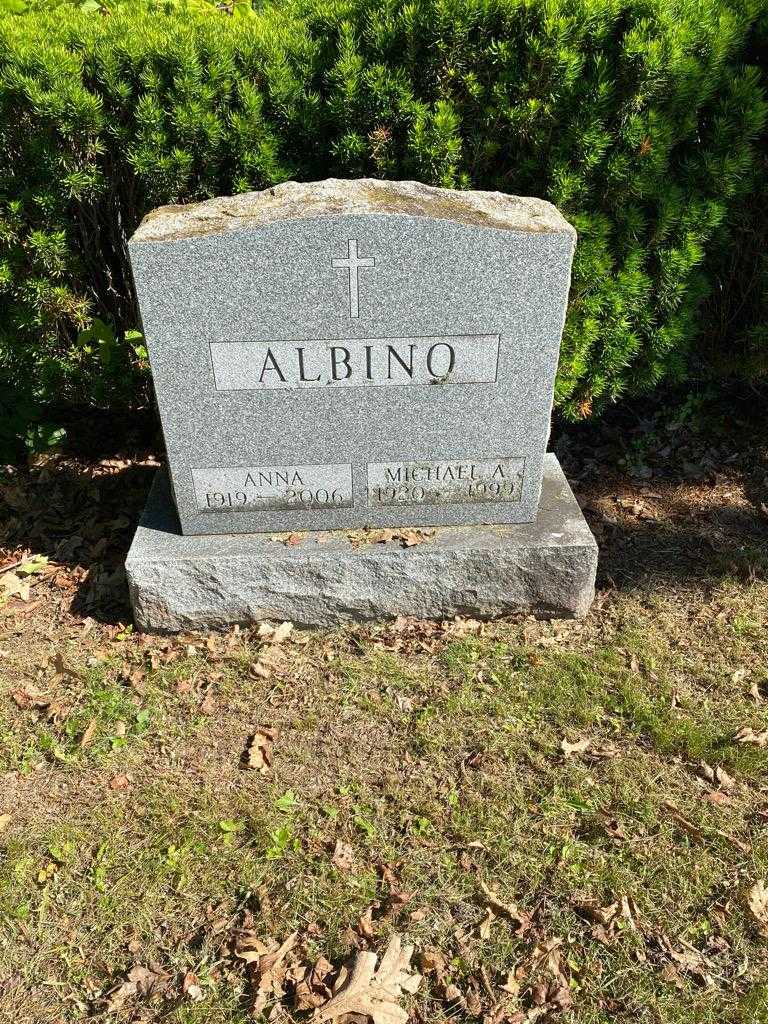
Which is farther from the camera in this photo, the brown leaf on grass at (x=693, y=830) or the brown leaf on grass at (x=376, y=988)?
the brown leaf on grass at (x=693, y=830)

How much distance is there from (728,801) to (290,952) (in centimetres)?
152

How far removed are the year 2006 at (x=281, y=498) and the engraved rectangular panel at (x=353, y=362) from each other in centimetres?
45

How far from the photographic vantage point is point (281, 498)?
11.4 feet

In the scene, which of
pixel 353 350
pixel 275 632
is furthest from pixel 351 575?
pixel 353 350

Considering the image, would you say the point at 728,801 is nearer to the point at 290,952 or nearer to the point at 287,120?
the point at 290,952

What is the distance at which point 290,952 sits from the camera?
94.6 inches

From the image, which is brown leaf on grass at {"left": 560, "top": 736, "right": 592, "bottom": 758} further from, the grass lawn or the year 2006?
the year 2006

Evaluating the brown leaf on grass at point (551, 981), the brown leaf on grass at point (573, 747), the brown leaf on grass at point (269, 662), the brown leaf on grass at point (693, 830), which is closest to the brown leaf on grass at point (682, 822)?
the brown leaf on grass at point (693, 830)

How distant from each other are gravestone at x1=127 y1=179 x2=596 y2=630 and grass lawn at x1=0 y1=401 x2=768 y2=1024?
0.29 m

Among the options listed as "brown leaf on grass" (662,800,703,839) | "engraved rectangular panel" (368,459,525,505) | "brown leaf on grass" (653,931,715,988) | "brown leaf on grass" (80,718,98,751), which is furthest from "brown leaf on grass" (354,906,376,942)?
"engraved rectangular panel" (368,459,525,505)

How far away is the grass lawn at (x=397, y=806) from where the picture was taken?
7.78 ft

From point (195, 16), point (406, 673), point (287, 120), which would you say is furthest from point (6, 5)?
point (406, 673)

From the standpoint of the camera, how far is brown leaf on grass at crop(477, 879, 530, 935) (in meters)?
2.47

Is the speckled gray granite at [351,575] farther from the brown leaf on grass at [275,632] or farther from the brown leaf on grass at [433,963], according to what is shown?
the brown leaf on grass at [433,963]
